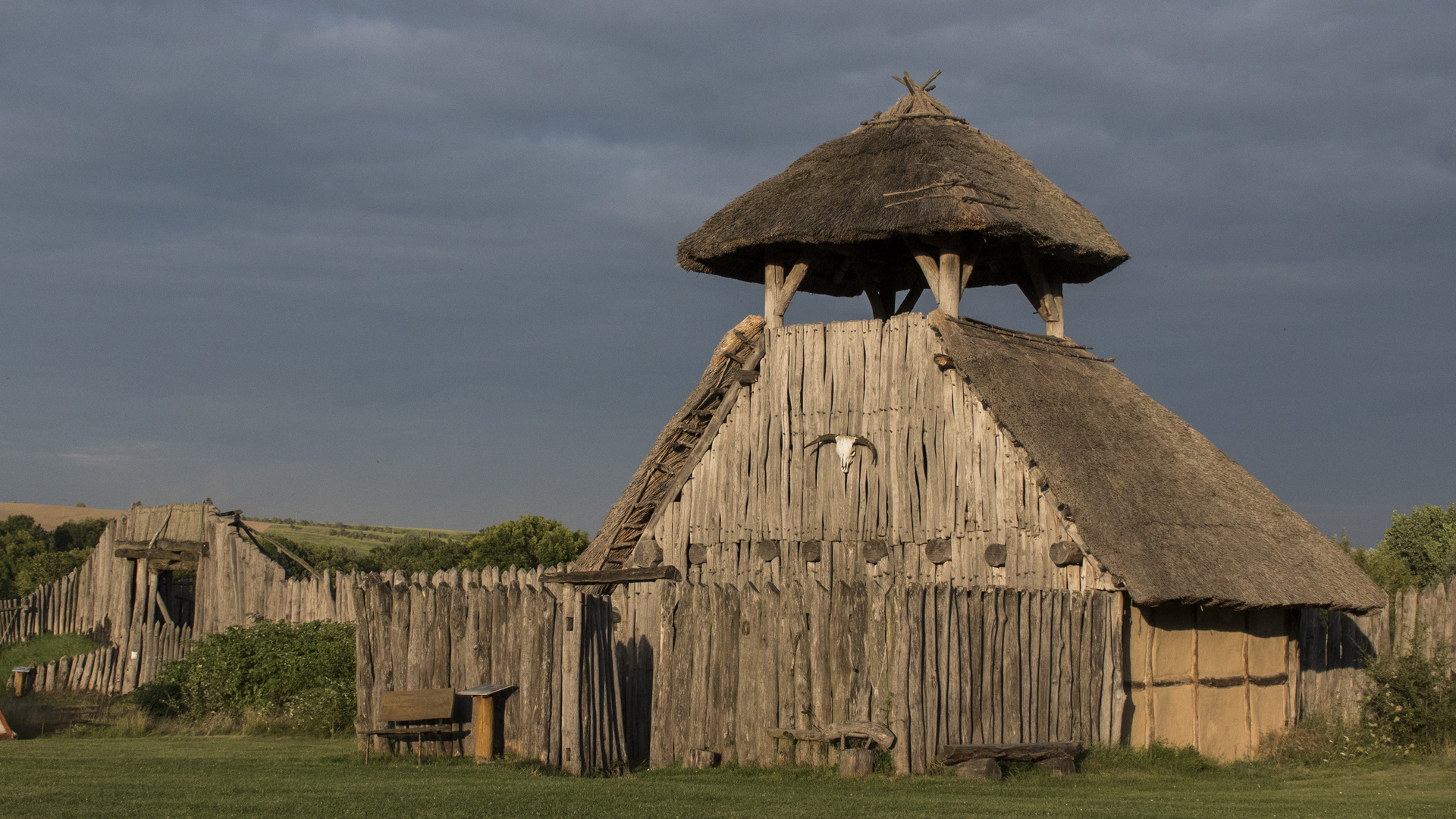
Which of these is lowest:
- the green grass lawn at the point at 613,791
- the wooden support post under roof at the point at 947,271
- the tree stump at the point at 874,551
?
the green grass lawn at the point at 613,791

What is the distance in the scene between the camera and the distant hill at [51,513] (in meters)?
62.7

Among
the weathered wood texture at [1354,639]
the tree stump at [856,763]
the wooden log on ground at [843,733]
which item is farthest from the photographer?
the weathered wood texture at [1354,639]

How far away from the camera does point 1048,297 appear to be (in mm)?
19859

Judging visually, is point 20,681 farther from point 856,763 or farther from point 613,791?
point 856,763

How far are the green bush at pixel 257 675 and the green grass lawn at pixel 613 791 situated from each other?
3559 mm

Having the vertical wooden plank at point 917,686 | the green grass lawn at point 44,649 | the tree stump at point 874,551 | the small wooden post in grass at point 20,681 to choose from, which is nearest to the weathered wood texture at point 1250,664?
the tree stump at point 874,551

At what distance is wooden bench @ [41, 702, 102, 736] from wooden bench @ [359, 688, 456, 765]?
231 inches

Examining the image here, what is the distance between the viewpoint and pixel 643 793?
11383 millimetres

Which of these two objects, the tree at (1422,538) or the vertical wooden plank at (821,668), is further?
the tree at (1422,538)

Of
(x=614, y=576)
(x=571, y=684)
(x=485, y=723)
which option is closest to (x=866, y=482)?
(x=614, y=576)

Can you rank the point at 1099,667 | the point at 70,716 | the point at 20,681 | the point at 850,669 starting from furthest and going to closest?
the point at 20,681 → the point at 70,716 → the point at 1099,667 → the point at 850,669

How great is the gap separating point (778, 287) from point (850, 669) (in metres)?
7.18

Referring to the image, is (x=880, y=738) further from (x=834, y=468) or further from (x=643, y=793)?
(x=834, y=468)

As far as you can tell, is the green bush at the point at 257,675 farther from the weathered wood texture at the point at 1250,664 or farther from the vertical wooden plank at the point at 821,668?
the weathered wood texture at the point at 1250,664
